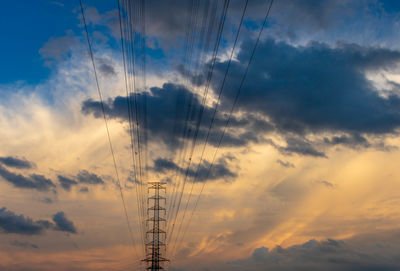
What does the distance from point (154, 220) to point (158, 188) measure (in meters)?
9.15

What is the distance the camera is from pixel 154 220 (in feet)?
392

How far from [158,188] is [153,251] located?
57.4ft

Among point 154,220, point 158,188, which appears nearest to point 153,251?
point 154,220

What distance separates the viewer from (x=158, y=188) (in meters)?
122

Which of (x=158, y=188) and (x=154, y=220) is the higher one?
(x=158, y=188)

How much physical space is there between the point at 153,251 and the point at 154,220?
27.6 ft

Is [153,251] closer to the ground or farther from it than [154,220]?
closer to the ground

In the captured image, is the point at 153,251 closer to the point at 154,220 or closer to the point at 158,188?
the point at 154,220

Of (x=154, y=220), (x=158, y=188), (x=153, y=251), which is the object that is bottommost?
(x=153, y=251)

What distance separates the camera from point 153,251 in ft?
387
